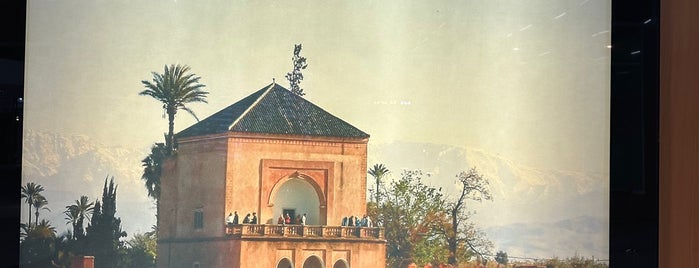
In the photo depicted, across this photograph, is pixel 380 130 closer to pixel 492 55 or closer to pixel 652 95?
pixel 492 55

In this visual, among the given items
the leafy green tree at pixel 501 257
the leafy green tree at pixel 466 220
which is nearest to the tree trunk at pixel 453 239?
the leafy green tree at pixel 466 220

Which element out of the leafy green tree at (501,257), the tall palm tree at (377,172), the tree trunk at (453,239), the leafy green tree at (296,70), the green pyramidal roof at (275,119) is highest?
the leafy green tree at (296,70)

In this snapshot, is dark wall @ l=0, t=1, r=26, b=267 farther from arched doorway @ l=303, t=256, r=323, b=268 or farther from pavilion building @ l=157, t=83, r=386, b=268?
arched doorway @ l=303, t=256, r=323, b=268

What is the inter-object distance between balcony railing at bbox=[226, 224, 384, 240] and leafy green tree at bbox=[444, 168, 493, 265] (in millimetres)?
232

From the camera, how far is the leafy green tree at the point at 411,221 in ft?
8.07

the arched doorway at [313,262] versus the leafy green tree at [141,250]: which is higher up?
the leafy green tree at [141,250]

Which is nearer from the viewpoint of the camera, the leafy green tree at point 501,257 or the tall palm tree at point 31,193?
the tall palm tree at point 31,193

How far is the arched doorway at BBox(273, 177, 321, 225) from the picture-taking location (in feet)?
8.00

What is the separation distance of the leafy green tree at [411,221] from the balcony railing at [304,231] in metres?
0.05

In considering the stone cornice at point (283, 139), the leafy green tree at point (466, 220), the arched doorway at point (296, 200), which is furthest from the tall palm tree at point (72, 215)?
the leafy green tree at point (466, 220)

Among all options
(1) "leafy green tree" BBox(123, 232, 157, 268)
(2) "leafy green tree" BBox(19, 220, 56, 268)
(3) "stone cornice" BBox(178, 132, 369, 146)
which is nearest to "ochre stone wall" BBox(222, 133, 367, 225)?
(3) "stone cornice" BBox(178, 132, 369, 146)

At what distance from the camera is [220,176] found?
2416mm

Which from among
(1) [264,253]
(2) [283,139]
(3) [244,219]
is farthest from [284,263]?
(2) [283,139]
